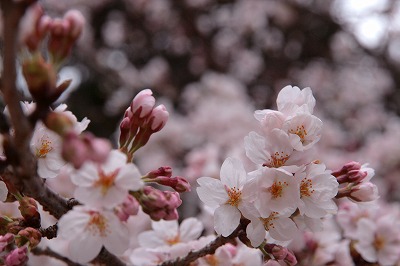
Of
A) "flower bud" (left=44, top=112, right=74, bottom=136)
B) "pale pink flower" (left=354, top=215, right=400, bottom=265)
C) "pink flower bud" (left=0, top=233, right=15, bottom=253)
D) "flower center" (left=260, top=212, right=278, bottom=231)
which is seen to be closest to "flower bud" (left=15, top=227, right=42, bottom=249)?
"pink flower bud" (left=0, top=233, right=15, bottom=253)

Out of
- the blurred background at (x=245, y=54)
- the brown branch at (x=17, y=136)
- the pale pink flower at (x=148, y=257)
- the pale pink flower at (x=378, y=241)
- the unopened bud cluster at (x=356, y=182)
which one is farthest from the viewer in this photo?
the blurred background at (x=245, y=54)

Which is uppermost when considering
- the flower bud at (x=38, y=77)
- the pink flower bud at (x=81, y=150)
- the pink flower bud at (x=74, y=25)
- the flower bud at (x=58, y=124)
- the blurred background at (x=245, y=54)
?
the pink flower bud at (x=74, y=25)

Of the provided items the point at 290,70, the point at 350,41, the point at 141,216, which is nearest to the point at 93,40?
the point at 290,70

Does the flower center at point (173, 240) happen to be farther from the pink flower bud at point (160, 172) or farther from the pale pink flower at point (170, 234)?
the pink flower bud at point (160, 172)

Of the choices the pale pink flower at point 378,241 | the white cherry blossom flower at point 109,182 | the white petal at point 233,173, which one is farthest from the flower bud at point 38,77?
the pale pink flower at point 378,241

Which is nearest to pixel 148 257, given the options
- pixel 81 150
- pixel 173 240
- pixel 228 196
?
pixel 173 240

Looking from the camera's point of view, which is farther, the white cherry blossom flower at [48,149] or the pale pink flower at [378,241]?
the pale pink flower at [378,241]
